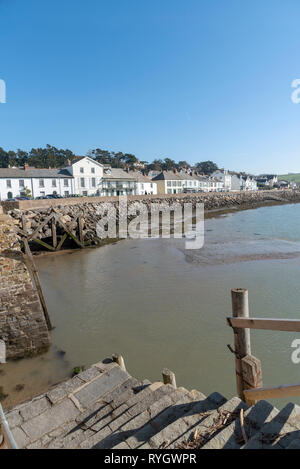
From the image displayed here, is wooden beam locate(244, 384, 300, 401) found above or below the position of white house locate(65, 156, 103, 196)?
below

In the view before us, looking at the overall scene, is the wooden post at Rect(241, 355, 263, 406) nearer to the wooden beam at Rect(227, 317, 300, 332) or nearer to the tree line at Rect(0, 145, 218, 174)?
the wooden beam at Rect(227, 317, 300, 332)

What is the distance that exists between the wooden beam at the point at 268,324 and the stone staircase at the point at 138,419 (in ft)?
2.47

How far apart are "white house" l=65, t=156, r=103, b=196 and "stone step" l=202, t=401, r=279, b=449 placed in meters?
44.5

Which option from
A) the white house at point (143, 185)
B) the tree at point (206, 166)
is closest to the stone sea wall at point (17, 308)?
the white house at point (143, 185)

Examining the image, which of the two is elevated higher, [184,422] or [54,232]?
[54,232]

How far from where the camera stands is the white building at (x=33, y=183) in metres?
38.8

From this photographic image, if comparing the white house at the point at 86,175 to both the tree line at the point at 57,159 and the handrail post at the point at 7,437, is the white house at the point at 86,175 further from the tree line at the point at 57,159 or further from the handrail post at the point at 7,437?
the handrail post at the point at 7,437

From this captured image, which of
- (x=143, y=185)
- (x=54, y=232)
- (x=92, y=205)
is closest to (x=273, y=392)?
(x=54, y=232)

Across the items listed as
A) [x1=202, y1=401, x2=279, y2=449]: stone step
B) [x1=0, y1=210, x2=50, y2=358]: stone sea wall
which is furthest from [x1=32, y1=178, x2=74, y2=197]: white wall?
[x1=202, y1=401, x2=279, y2=449]: stone step

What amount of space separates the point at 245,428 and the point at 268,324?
940 mm

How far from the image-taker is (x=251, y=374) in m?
2.93

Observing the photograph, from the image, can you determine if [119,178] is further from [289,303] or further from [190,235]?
[289,303]

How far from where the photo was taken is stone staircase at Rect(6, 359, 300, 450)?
2.36m

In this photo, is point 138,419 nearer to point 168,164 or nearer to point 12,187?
point 12,187
